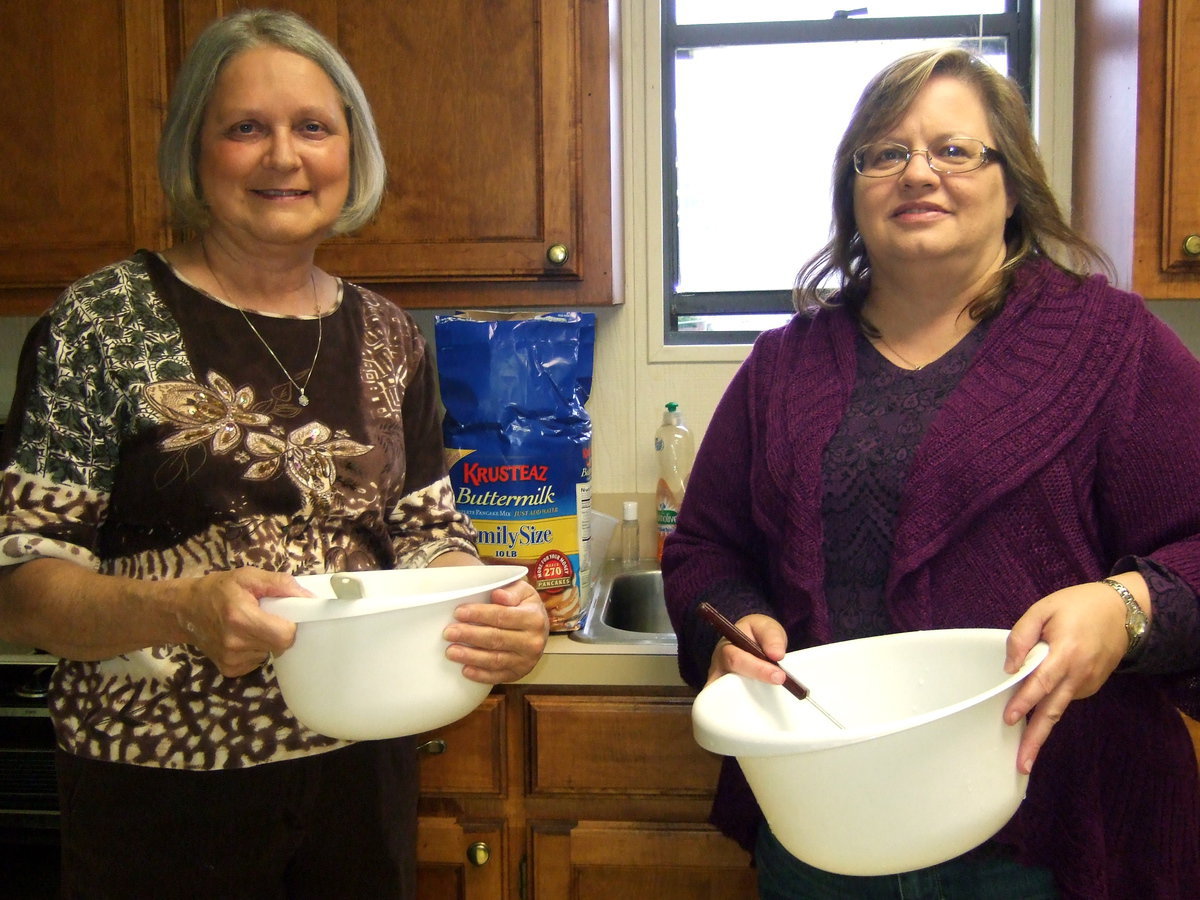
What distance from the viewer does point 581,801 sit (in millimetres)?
1279

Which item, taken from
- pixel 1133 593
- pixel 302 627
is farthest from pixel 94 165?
pixel 1133 593

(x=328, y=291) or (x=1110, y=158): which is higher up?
(x=1110, y=158)

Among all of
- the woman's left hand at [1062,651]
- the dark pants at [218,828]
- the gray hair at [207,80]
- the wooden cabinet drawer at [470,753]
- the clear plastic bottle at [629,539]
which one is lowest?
the wooden cabinet drawer at [470,753]

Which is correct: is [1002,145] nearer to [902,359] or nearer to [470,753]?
[902,359]

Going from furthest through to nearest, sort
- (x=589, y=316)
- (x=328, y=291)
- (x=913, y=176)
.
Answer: (x=589, y=316)
(x=328, y=291)
(x=913, y=176)

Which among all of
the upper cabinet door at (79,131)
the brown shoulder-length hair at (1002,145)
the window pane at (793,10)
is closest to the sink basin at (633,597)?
the brown shoulder-length hair at (1002,145)

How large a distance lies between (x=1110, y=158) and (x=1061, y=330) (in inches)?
28.6

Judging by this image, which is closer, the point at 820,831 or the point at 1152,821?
the point at 820,831

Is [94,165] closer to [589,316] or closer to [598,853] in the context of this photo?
[589,316]

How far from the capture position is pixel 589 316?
1392mm

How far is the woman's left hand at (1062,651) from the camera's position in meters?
0.70

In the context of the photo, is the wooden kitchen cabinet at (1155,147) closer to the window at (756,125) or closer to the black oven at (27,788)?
the window at (756,125)

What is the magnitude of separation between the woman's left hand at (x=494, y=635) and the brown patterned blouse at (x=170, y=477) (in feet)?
0.77

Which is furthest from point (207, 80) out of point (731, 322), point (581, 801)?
point (731, 322)
